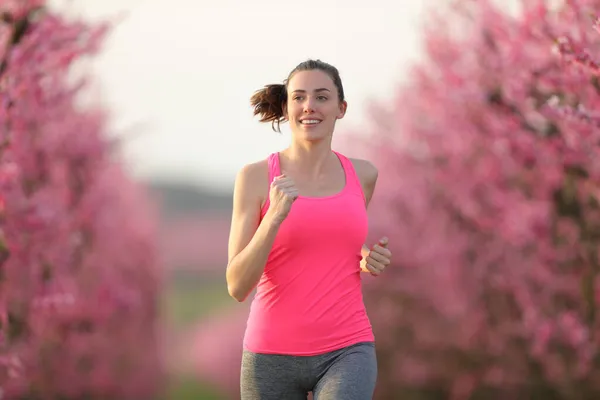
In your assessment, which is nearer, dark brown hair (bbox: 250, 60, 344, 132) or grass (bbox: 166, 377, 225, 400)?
dark brown hair (bbox: 250, 60, 344, 132)

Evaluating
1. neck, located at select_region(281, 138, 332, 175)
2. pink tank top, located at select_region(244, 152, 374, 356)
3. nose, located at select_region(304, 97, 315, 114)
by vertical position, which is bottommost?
pink tank top, located at select_region(244, 152, 374, 356)

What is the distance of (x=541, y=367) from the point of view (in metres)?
10.6

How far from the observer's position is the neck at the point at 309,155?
3.87 meters

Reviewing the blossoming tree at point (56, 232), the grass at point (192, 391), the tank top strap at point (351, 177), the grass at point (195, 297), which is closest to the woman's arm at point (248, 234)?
the tank top strap at point (351, 177)

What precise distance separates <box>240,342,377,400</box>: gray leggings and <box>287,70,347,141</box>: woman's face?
2.79 feet

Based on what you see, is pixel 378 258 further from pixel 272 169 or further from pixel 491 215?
pixel 491 215

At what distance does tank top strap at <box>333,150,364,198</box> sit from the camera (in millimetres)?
3840

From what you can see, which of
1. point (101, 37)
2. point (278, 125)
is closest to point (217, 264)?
point (101, 37)

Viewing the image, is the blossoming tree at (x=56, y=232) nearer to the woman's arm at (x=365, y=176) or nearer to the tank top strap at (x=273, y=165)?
the tank top strap at (x=273, y=165)

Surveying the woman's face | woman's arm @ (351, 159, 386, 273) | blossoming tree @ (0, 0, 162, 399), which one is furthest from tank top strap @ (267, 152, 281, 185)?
blossoming tree @ (0, 0, 162, 399)

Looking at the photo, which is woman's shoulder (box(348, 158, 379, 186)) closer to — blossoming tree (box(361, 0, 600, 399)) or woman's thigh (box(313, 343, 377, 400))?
woman's thigh (box(313, 343, 377, 400))

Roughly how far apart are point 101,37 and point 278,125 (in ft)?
12.8

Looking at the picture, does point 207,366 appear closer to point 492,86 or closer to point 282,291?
point 492,86

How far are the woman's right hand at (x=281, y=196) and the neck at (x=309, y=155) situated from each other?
285 mm
